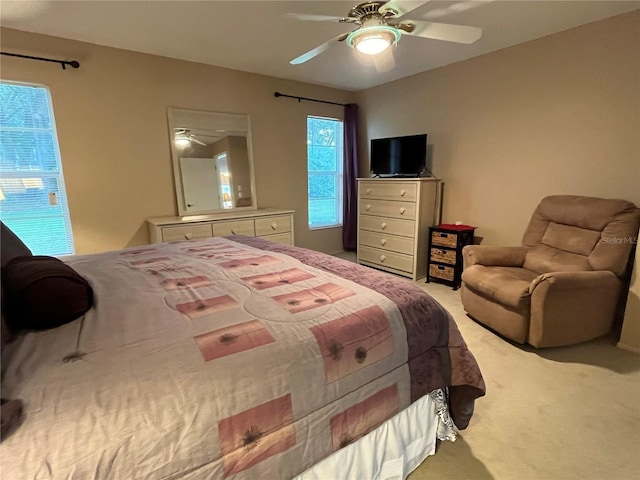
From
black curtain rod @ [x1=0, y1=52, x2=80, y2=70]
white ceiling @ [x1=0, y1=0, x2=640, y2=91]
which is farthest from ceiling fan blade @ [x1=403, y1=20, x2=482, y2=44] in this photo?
black curtain rod @ [x1=0, y1=52, x2=80, y2=70]

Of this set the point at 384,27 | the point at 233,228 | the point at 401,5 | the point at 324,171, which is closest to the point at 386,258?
the point at 324,171

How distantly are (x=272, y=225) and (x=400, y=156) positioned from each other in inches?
70.5

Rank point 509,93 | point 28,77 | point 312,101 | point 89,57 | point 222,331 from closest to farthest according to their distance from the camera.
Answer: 1. point 222,331
2. point 28,77
3. point 89,57
4. point 509,93
5. point 312,101

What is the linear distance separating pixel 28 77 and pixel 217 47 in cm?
158

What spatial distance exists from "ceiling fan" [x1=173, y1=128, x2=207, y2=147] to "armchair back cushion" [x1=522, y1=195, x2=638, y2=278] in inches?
139

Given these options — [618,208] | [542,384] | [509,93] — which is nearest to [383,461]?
[542,384]

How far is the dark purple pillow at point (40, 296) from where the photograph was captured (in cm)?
104

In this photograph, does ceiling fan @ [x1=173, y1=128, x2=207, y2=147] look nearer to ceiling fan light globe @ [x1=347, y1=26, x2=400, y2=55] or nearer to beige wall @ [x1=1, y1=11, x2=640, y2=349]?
beige wall @ [x1=1, y1=11, x2=640, y2=349]

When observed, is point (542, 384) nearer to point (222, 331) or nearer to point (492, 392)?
point (492, 392)

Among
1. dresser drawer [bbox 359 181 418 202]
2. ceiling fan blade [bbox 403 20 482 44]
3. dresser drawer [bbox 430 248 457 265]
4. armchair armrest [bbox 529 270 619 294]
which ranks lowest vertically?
dresser drawer [bbox 430 248 457 265]

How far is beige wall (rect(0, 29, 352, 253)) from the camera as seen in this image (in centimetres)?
281

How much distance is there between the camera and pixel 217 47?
3033 millimetres

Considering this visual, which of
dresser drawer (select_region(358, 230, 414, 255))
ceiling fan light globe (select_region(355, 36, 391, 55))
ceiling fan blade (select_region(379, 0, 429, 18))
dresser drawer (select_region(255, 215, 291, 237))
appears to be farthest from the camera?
dresser drawer (select_region(358, 230, 414, 255))

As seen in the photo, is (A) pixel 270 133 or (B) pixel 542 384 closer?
(B) pixel 542 384
